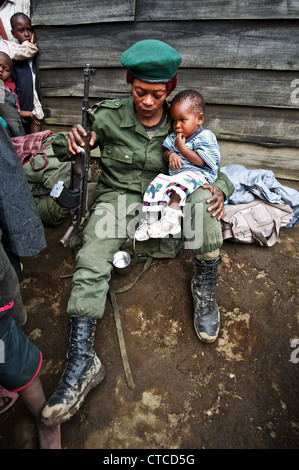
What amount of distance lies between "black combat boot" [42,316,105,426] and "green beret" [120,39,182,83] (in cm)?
175

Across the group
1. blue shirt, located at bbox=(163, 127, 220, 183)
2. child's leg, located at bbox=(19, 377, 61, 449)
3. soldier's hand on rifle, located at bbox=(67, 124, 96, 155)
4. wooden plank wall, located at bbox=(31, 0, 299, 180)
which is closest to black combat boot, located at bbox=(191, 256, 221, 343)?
blue shirt, located at bbox=(163, 127, 220, 183)

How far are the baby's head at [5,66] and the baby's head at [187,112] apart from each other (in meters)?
2.72

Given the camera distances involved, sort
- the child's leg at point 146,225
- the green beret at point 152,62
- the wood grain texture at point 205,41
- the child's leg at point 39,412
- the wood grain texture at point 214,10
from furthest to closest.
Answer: the wood grain texture at point 205,41 < the wood grain texture at point 214,10 < the child's leg at point 146,225 < the green beret at point 152,62 < the child's leg at point 39,412

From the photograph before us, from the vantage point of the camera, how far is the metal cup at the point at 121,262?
2.39 m

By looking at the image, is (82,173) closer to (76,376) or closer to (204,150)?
(204,150)

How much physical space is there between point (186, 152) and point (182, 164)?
0.11 m

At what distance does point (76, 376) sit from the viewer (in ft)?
5.62

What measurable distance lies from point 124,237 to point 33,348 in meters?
1.12

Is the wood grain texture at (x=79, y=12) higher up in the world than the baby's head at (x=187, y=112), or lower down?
higher up

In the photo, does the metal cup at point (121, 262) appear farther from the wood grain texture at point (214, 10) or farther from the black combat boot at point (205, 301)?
the wood grain texture at point (214, 10)

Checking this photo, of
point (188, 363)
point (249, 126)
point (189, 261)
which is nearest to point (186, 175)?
point (189, 261)

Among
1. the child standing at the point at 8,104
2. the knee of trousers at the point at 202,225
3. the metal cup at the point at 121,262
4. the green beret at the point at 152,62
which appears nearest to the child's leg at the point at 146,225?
the metal cup at the point at 121,262

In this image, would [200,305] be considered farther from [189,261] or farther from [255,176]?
[255,176]

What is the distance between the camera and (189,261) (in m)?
2.70
